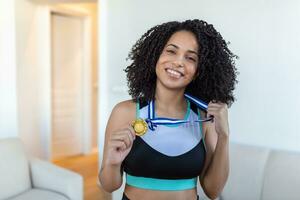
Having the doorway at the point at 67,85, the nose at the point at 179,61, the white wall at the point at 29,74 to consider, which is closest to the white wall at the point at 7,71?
the white wall at the point at 29,74

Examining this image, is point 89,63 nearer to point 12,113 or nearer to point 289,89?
point 12,113

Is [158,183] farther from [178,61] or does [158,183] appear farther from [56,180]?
[56,180]

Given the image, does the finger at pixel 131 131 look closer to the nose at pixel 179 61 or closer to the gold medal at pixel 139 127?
the gold medal at pixel 139 127

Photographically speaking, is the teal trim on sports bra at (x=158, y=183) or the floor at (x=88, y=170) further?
the floor at (x=88, y=170)

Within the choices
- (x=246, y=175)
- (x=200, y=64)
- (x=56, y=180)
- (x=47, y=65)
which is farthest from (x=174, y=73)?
(x=47, y=65)

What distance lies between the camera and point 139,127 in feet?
3.51

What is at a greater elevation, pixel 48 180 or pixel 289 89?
pixel 289 89

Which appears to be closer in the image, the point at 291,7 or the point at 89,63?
the point at 291,7

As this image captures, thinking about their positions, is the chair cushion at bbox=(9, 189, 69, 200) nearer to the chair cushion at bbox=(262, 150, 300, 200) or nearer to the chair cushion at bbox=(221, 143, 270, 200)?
the chair cushion at bbox=(221, 143, 270, 200)

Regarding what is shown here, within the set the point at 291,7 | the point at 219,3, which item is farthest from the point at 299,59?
the point at 219,3

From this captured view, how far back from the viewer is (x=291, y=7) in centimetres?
251

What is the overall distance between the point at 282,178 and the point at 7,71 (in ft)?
8.91

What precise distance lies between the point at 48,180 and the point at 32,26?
2084 millimetres

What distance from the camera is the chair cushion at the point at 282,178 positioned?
88.9 inches
